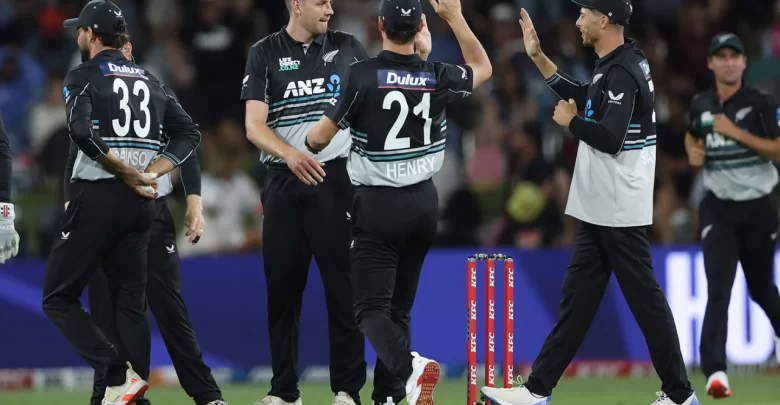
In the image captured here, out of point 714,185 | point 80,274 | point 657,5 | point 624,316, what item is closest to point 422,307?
point 624,316

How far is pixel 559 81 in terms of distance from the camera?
804 cm

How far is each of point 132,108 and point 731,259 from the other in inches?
184

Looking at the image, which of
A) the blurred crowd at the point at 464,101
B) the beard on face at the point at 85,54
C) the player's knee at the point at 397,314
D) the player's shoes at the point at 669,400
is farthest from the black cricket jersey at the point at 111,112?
the blurred crowd at the point at 464,101

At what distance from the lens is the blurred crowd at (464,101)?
13.2 m

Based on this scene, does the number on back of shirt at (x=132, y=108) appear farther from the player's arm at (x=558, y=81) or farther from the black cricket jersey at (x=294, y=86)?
the player's arm at (x=558, y=81)

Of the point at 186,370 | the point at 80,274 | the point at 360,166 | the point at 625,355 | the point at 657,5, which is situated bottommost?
the point at 625,355

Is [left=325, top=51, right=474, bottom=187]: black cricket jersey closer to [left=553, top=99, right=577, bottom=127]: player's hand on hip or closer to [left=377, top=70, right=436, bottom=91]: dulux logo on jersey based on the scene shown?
[left=377, top=70, right=436, bottom=91]: dulux logo on jersey

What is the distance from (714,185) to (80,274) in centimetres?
490

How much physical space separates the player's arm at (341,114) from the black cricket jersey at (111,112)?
1.06 metres

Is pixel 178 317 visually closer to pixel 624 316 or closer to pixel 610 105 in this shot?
pixel 610 105

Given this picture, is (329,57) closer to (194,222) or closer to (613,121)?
(194,222)

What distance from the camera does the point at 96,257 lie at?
24.7ft

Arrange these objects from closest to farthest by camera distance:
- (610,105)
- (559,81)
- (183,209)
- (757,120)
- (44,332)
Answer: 1. (610,105)
2. (559,81)
3. (757,120)
4. (44,332)
5. (183,209)

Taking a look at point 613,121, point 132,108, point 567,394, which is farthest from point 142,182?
point 567,394
